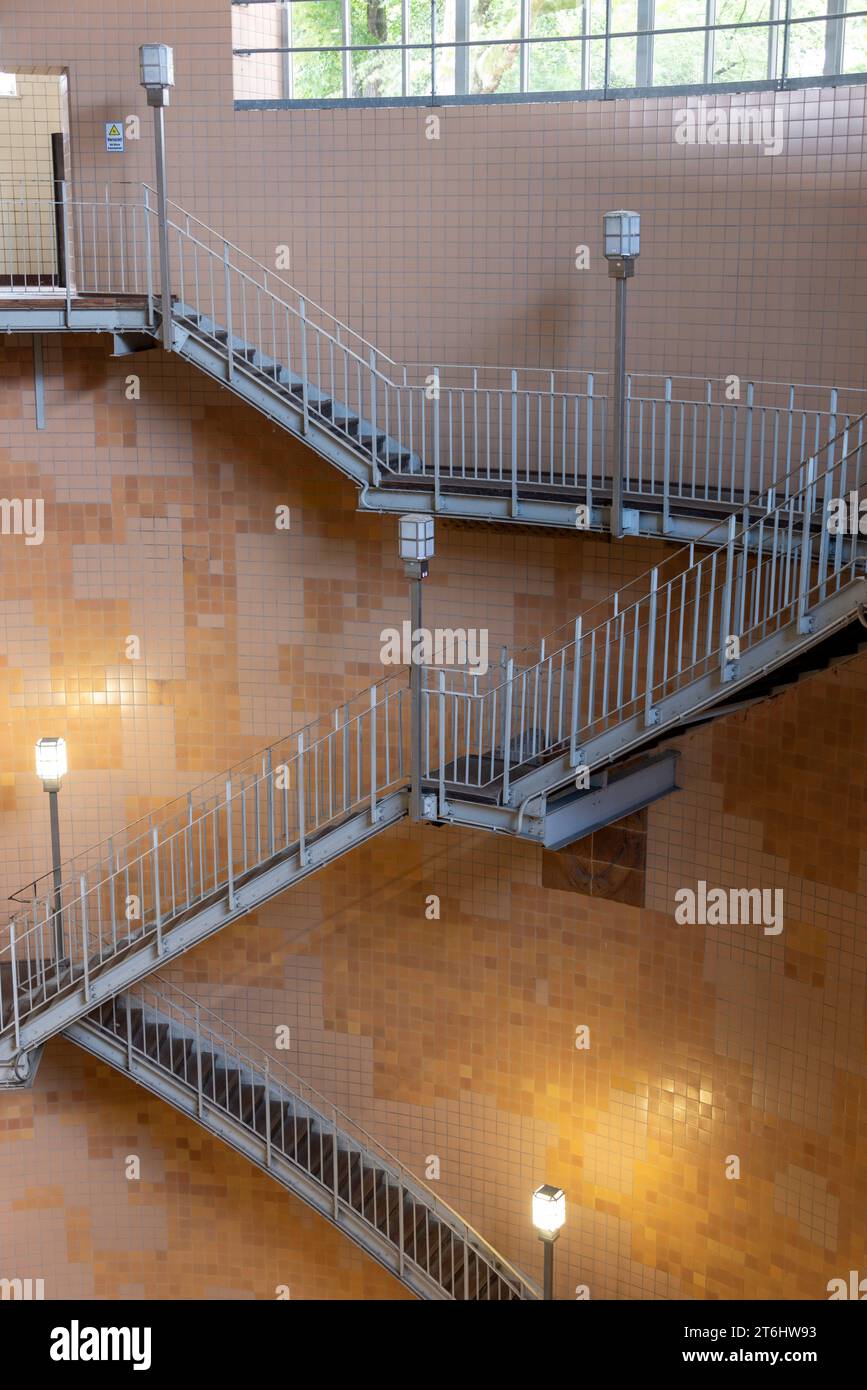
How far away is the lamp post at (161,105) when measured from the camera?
13.1 meters

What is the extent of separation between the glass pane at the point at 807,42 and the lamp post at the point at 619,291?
2.22 meters

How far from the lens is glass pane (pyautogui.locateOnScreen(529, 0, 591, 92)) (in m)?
13.9

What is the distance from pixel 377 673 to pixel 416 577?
3353mm

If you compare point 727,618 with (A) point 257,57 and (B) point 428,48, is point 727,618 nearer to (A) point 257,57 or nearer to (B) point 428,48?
(B) point 428,48

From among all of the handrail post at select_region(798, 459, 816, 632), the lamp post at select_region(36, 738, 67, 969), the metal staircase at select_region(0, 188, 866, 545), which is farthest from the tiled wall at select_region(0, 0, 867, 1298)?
the handrail post at select_region(798, 459, 816, 632)

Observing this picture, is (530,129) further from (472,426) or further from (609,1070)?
(609,1070)

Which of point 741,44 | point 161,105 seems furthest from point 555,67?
point 161,105

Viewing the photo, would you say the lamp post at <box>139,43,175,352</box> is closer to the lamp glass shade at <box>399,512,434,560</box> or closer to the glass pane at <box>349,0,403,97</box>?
the glass pane at <box>349,0,403,97</box>

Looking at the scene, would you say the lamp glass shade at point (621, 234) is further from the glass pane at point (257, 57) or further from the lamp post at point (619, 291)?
the glass pane at point (257, 57)

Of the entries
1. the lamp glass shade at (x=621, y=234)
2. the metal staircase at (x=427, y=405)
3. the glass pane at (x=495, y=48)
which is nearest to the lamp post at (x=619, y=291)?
the lamp glass shade at (x=621, y=234)

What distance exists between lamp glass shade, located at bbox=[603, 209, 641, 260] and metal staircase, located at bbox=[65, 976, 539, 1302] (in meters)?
8.31

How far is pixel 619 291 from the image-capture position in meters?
12.1

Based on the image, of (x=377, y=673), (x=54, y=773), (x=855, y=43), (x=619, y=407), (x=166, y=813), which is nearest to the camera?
(x=619, y=407)

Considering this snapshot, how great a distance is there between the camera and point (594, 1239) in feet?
49.7
